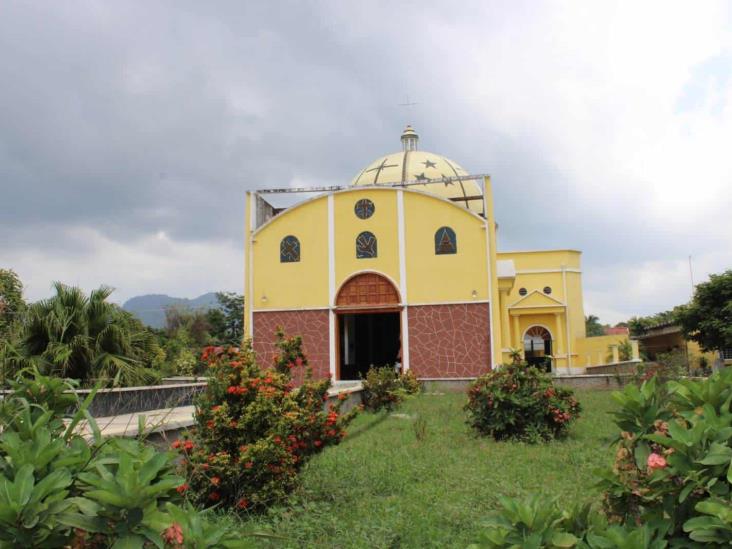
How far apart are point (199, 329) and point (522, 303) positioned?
76.6 feet

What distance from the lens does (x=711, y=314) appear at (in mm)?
24094

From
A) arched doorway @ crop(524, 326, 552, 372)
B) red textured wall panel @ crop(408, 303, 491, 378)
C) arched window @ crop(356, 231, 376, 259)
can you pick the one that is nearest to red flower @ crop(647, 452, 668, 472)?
red textured wall panel @ crop(408, 303, 491, 378)

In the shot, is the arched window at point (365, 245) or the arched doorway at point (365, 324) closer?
the arched doorway at point (365, 324)

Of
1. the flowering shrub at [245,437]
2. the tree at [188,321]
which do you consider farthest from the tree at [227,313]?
the flowering shrub at [245,437]

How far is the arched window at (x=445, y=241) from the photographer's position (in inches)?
697

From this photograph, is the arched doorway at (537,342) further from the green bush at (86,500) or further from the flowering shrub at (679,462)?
the green bush at (86,500)

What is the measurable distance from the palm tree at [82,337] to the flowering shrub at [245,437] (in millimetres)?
4581

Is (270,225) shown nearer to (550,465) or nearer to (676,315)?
(550,465)

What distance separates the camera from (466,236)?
57.9 feet

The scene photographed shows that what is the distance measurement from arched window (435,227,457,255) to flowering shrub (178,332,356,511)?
12896 mm

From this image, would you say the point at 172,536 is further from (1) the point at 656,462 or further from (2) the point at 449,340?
(2) the point at 449,340

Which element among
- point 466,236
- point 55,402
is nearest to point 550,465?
point 55,402

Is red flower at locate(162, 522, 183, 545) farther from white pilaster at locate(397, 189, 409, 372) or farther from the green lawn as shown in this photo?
white pilaster at locate(397, 189, 409, 372)

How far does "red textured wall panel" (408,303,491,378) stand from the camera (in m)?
17.1
